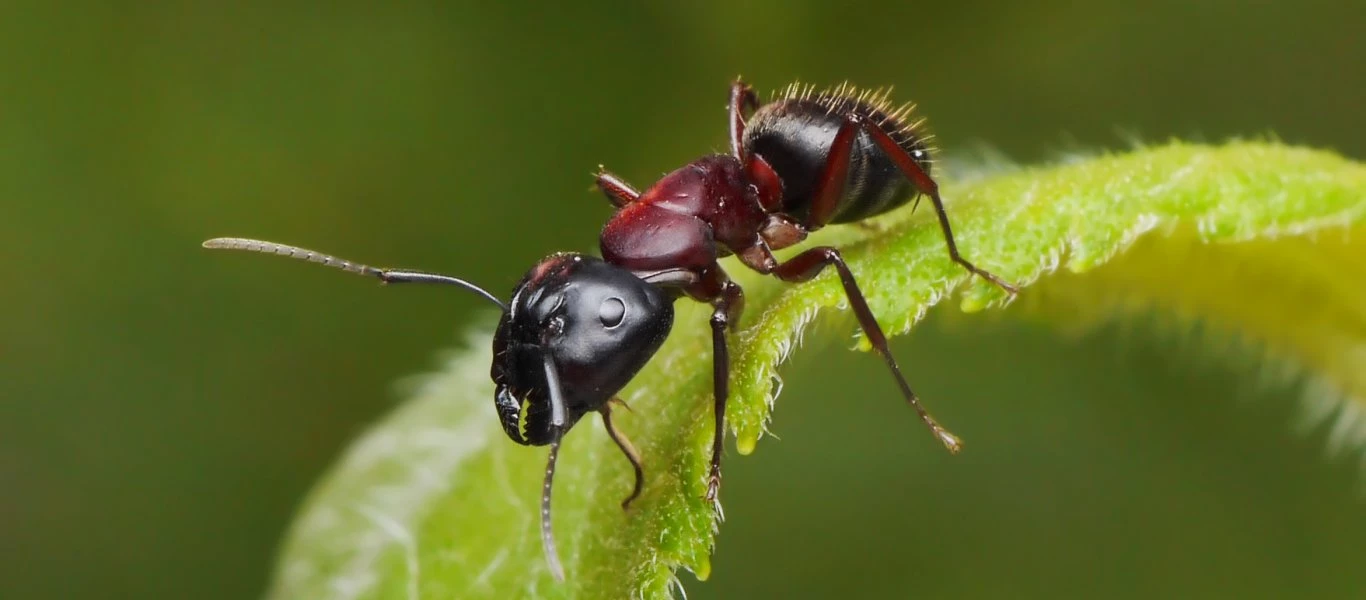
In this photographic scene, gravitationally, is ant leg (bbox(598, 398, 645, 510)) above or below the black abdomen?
below

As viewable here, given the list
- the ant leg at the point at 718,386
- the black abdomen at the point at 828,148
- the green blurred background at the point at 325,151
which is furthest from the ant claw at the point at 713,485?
the green blurred background at the point at 325,151

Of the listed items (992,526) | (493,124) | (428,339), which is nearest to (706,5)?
(493,124)

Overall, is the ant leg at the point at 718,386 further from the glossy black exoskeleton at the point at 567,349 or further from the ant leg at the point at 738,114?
the ant leg at the point at 738,114

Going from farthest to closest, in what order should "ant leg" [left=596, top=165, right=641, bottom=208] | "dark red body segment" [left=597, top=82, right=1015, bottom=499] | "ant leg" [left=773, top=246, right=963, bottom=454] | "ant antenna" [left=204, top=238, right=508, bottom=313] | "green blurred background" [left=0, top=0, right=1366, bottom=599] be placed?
"green blurred background" [left=0, top=0, right=1366, bottom=599], "ant leg" [left=596, top=165, right=641, bottom=208], "dark red body segment" [left=597, top=82, right=1015, bottom=499], "ant antenna" [left=204, top=238, right=508, bottom=313], "ant leg" [left=773, top=246, right=963, bottom=454]

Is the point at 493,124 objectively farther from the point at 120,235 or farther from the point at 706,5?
the point at 120,235

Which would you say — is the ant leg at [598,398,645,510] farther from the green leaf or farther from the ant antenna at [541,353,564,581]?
the ant antenna at [541,353,564,581]

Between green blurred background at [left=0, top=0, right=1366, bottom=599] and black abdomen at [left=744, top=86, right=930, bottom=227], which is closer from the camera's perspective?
black abdomen at [left=744, top=86, right=930, bottom=227]

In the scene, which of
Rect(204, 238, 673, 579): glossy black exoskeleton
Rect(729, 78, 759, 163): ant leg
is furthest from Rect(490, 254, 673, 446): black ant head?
Rect(729, 78, 759, 163): ant leg
